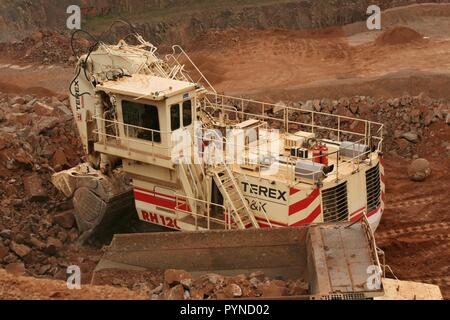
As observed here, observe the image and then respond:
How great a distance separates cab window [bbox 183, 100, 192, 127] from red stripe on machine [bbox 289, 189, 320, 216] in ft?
8.28

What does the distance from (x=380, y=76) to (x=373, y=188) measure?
37.9ft

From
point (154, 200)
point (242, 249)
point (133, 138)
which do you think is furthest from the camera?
point (154, 200)

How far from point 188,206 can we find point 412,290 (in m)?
4.48

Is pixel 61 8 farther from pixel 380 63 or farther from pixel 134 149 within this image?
pixel 134 149

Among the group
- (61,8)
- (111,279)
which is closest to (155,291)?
(111,279)

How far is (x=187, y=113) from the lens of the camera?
15508mm

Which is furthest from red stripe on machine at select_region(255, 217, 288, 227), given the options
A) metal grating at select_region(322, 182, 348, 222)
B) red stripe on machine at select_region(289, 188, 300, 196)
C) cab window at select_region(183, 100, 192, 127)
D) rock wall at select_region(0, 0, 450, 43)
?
rock wall at select_region(0, 0, 450, 43)

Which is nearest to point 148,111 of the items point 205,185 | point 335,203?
point 205,185

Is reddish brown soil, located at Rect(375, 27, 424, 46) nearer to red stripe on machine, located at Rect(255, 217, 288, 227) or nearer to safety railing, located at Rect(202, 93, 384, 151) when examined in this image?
safety railing, located at Rect(202, 93, 384, 151)

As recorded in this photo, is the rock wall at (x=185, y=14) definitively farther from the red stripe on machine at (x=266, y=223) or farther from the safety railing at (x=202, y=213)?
the red stripe on machine at (x=266, y=223)

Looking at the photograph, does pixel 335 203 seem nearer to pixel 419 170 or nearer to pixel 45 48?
pixel 419 170

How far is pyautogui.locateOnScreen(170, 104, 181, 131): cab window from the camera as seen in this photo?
15.2m

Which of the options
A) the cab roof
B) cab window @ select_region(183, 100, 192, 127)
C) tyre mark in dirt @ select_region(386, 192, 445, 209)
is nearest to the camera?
the cab roof

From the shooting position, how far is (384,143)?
71.5 feet
